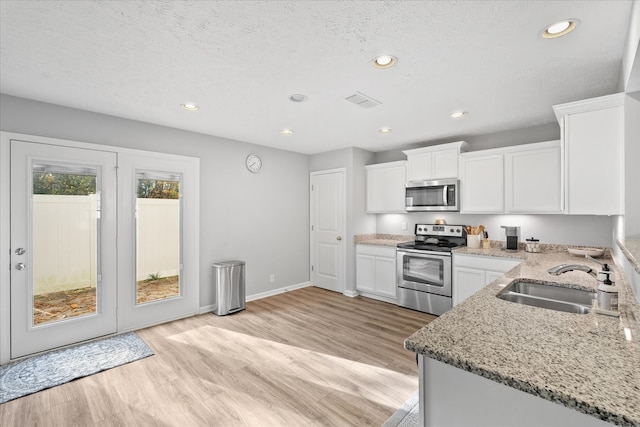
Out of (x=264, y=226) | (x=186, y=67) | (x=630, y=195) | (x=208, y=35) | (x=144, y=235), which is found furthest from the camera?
(x=264, y=226)

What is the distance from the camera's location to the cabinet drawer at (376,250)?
14.9ft

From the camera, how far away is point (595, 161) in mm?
2369

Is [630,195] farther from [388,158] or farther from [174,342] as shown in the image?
[174,342]

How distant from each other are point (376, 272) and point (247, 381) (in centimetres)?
274

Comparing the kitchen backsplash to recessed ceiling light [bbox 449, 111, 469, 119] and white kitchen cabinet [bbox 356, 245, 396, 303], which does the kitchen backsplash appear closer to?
white kitchen cabinet [bbox 356, 245, 396, 303]

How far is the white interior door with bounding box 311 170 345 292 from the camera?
5.09 meters

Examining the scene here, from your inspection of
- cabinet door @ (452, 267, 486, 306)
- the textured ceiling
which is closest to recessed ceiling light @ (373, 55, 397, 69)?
the textured ceiling

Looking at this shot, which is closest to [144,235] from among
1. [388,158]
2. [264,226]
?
[264,226]

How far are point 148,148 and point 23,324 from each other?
2.18m

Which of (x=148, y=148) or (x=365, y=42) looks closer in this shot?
(x=365, y=42)

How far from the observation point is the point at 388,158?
529cm

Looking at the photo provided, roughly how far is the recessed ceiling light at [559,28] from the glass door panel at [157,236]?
395cm

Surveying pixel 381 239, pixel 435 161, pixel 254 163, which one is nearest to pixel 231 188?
pixel 254 163

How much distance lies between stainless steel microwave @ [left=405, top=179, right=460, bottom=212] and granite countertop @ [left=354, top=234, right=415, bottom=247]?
62 cm
